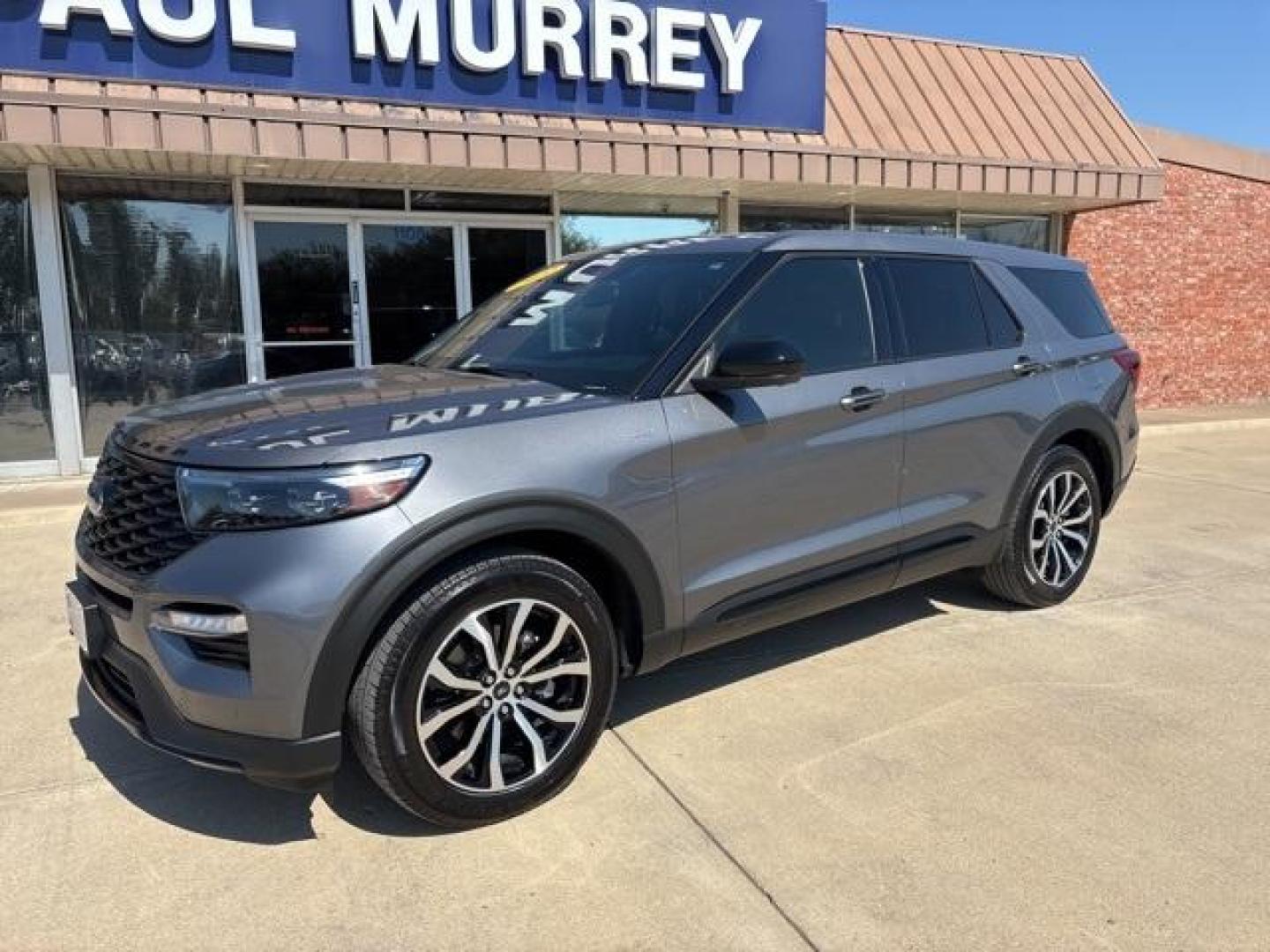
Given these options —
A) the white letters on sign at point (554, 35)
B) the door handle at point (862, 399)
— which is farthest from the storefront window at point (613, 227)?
the door handle at point (862, 399)

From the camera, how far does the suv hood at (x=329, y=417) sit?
2.62 m

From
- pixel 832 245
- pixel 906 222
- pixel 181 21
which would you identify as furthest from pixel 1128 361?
pixel 906 222

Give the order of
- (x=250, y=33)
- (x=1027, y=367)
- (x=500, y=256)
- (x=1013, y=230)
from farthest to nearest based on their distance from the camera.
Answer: (x=1013, y=230), (x=500, y=256), (x=250, y=33), (x=1027, y=367)

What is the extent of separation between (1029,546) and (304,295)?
7337 mm

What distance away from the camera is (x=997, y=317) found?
4.54 meters

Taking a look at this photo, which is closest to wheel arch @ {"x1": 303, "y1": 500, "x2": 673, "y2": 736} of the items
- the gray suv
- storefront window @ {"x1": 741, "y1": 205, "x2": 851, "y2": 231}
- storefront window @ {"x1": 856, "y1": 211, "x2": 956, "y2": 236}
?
the gray suv

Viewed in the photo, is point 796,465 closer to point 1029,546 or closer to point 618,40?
point 1029,546

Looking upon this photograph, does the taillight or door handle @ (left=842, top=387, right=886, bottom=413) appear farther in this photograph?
the taillight

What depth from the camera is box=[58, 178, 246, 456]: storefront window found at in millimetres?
8680

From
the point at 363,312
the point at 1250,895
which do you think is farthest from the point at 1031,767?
the point at 363,312

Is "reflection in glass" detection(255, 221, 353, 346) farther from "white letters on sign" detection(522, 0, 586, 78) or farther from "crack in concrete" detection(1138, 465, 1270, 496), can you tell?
"crack in concrete" detection(1138, 465, 1270, 496)

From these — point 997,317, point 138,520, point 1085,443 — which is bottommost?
point 1085,443

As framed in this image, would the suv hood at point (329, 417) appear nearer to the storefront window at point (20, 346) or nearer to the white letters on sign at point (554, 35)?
the white letters on sign at point (554, 35)

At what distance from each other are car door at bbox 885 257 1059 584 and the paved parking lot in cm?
59
